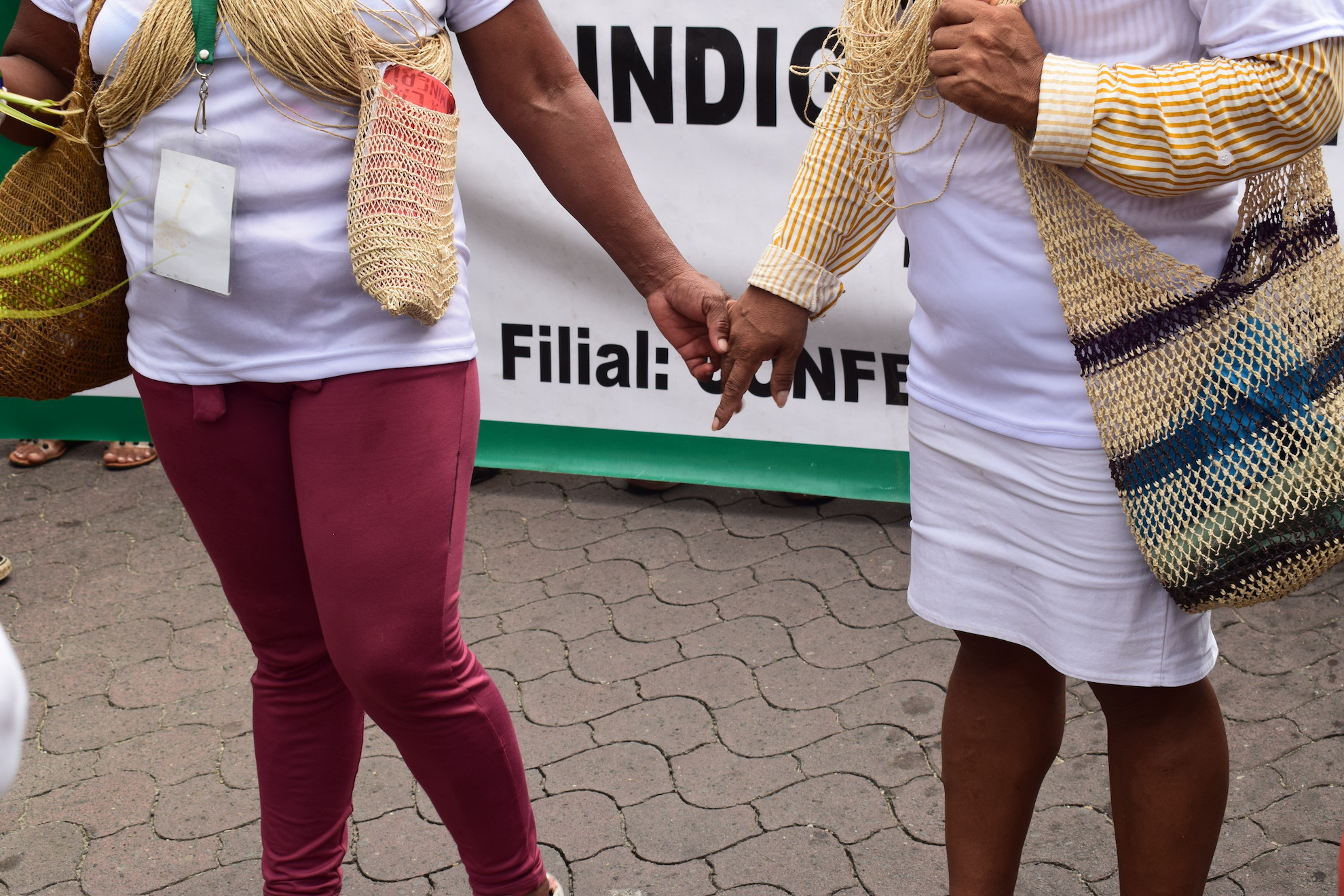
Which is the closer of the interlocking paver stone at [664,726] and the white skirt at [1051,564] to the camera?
the white skirt at [1051,564]

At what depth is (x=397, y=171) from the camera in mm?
1611

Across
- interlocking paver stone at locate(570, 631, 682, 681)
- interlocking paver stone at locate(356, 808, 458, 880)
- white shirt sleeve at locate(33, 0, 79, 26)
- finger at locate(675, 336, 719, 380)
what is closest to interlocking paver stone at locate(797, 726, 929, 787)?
interlocking paver stone at locate(570, 631, 682, 681)

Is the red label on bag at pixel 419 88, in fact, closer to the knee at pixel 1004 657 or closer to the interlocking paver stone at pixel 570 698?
the knee at pixel 1004 657

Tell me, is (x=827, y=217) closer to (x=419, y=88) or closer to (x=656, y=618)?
(x=419, y=88)

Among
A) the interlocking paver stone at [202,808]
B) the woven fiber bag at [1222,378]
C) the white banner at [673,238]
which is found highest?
the woven fiber bag at [1222,378]

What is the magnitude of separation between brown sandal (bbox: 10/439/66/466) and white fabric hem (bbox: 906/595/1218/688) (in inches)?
147

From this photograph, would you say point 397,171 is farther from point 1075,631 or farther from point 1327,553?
point 1327,553

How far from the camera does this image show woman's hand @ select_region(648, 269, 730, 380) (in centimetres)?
198

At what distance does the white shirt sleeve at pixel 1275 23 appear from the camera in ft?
4.40

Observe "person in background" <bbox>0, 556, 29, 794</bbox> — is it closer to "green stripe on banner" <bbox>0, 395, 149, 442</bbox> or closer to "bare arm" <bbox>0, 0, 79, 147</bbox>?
"bare arm" <bbox>0, 0, 79, 147</bbox>

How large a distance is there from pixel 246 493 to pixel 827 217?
2.93 feet

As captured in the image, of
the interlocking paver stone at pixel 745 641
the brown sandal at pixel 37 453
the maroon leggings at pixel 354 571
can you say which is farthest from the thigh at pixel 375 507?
the brown sandal at pixel 37 453

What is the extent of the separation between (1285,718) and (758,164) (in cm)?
200

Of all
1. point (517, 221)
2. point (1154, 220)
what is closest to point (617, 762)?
point (1154, 220)
